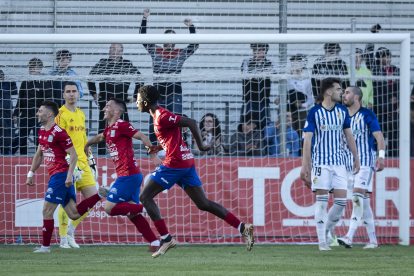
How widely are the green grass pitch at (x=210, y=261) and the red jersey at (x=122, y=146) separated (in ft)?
3.33

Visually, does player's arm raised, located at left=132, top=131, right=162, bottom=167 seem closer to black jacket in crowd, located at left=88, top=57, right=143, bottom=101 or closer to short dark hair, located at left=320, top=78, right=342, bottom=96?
short dark hair, located at left=320, top=78, right=342, bottom=96

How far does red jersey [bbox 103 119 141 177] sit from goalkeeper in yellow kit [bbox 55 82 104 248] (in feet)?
3.26

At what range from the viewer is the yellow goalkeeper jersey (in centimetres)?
805

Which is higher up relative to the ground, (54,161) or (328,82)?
(328,82)

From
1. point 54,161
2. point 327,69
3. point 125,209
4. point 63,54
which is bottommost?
point 125,209

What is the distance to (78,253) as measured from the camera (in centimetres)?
709

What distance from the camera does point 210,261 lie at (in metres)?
6.16

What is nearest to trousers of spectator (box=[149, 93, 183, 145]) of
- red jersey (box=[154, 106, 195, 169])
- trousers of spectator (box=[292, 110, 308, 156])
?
trousers of spectator (box=[292, 110, 308, 156])

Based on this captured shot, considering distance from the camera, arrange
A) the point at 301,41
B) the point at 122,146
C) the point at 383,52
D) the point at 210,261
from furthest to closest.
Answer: the point at 383,52, the point at 301,41, the point at 122,146, the point at 210,261

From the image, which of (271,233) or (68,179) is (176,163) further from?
(271,233)

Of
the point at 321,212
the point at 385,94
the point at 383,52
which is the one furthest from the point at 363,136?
the point at 383,52

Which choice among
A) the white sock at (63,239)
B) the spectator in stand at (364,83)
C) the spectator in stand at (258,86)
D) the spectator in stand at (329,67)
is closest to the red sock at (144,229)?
the white sock at (63,239)

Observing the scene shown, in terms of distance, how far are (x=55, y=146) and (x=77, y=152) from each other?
831 mm

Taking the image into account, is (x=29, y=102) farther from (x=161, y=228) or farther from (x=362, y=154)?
(x=362, y=154)
